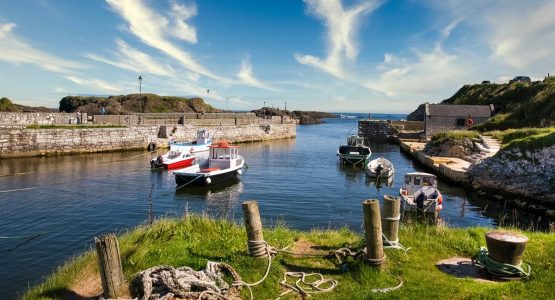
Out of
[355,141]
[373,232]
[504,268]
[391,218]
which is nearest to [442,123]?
[355,141]

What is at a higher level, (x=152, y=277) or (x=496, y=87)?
(x=496, y=87)

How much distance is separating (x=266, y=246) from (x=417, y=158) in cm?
3886

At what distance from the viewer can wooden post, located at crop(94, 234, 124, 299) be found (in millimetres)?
7344

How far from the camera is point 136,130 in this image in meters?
48.6

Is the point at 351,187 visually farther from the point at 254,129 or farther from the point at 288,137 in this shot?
the point at 288,137

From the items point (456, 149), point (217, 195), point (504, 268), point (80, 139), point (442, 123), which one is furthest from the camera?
point (442, 123)

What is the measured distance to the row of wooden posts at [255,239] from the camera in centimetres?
738

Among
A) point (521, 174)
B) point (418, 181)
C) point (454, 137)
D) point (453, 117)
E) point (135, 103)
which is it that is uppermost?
point (135, 103)

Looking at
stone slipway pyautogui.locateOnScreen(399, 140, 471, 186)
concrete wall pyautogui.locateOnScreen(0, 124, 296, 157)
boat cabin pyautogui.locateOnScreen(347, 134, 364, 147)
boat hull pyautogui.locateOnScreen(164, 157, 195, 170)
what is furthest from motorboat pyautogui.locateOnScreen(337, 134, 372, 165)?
concrete wall pyautogui.locateOnScreen(0, 124, 296, 157)

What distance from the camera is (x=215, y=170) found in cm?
Result: 2934

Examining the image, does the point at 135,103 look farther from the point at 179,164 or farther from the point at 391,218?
the point at 391,218

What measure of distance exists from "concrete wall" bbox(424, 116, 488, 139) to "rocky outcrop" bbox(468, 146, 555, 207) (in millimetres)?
31937

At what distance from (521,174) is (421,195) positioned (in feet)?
27.7

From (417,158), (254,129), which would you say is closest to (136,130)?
(254,129)
